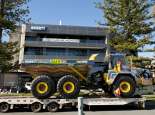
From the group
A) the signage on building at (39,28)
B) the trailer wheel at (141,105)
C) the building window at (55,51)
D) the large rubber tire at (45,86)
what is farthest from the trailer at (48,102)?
the signage on building at (39,28)

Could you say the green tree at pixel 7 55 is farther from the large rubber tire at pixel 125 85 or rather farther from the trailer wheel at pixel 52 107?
the large rubber tire at pixel 125 85

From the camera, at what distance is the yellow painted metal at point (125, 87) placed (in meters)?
18.4

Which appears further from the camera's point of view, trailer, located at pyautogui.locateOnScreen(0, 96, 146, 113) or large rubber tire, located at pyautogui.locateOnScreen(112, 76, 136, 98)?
large rubber tire, located at pyautogui.locateOnScreen(112, 76, 136, 98)

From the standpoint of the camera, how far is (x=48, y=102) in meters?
17.2

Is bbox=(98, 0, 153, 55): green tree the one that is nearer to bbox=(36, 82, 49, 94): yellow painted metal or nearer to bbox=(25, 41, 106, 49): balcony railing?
bbox=(36, 82, 49, 94): yellow painted metal

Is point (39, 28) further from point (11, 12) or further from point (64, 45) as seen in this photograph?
point (11, 12)

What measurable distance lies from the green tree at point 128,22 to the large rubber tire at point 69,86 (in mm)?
19134

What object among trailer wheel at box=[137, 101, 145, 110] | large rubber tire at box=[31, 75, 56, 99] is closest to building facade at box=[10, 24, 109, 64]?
trailer wheel at box=[137, 101, 145, 110]

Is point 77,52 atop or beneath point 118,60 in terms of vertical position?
atop

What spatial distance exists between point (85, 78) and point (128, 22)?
64.2 feet

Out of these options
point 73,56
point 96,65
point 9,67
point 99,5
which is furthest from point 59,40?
point 96,65

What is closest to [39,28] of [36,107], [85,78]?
[85,78]

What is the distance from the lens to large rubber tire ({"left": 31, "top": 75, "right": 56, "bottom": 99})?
56.7 ft

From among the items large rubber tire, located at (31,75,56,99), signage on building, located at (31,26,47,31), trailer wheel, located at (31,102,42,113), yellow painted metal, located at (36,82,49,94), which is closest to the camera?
trailer wheel, located at (31,102,42,113)
